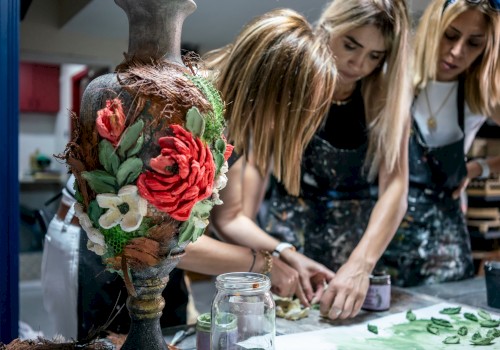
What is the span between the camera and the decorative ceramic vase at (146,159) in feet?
2.23

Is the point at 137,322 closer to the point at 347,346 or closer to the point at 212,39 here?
the point at 347,346

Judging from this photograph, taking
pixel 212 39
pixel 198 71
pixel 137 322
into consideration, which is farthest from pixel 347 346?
pixel 212 39

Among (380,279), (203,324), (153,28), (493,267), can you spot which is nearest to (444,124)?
(493,267)

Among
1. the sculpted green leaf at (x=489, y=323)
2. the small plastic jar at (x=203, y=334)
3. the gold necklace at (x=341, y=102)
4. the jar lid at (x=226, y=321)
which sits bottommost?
the sculpted green leaf at (x=489, y=323)

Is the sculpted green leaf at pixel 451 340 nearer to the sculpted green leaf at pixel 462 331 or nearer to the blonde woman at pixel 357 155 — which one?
the sculpted green leaf at pixel 462 331

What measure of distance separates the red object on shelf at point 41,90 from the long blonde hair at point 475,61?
555 cm

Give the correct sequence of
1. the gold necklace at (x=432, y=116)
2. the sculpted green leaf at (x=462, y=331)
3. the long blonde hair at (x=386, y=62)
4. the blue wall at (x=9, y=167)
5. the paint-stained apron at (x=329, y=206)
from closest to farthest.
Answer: the blue wall at (x=9, y=167) < the sculpted green leaf at (x=462, y=331) < the long blonde hair at (x=386, y=62) < the paint-stained apron at (x=329, y=206) < the gold necklace at (x=432, y=116)

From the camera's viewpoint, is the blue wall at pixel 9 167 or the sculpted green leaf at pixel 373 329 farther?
the sculpted green leaf at pixel 373 329

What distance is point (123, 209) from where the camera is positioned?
2.25 ft

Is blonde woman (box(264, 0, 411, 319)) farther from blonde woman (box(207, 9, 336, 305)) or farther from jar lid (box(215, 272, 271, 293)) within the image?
jar lid (box(215, 272, 271, 293))

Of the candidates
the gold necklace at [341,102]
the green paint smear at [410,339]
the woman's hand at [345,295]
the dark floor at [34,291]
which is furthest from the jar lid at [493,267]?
the dark floor at [34,291]

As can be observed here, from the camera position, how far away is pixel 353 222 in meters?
1.72

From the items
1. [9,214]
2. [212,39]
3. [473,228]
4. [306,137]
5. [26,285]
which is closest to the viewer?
[9,214]

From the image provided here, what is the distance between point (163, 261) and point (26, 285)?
429cm
